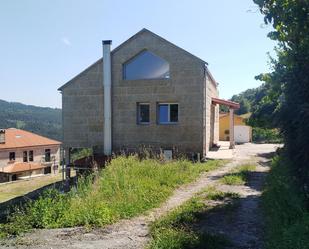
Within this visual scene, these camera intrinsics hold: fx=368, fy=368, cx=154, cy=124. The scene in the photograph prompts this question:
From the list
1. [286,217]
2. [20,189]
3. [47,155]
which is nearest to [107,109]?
[286,217]

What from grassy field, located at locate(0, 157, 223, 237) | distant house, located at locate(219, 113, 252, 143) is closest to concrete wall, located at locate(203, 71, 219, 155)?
grassy field, located at locate(0, 157, 223, 237)

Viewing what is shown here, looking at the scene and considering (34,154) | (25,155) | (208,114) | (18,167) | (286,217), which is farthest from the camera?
(34,154)

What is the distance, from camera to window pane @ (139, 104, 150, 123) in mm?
19653

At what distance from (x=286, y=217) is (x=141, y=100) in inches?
546

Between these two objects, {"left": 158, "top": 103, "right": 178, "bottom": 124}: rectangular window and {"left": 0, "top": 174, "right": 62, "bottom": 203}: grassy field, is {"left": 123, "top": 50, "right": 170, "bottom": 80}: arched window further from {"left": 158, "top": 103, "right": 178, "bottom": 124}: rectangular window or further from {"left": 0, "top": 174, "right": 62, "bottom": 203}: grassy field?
{"left": 0, "top": 174, "right": 62, "bottom": 203}: grassy field

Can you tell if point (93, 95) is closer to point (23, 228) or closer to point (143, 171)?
point (143, 171)

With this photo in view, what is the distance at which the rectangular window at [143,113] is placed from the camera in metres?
19.6

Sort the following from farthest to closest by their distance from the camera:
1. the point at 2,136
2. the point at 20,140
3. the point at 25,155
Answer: the point at 20,140 < the point at 25,155 < the point at 2,136

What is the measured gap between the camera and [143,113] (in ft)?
64.8

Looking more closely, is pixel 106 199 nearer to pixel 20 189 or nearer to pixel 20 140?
pixel 20 189

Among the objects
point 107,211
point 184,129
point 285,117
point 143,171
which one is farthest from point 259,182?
point 184,129

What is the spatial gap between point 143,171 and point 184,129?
7.60 metres

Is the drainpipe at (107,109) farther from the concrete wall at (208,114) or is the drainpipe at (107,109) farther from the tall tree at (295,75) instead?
the tall tree at (295,75)

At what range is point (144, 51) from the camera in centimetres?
1948
